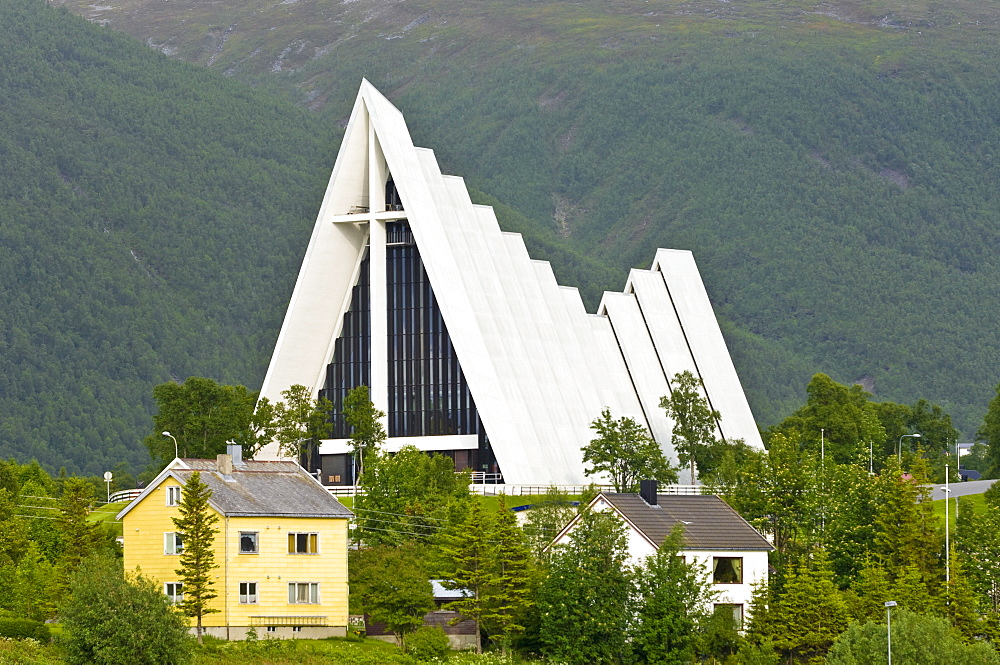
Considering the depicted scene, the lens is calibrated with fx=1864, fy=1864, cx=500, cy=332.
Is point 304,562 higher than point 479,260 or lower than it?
lower

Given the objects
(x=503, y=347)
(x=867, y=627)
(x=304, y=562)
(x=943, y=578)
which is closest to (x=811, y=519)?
(x=943, y=578)

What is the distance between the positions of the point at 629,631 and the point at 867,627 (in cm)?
697

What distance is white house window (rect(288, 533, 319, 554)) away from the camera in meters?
55.0

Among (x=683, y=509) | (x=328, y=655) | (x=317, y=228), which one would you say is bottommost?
(x=328, y=655)

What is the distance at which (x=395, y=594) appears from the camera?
56.0 meters

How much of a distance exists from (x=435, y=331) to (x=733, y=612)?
38.3m

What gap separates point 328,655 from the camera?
51.5 metres

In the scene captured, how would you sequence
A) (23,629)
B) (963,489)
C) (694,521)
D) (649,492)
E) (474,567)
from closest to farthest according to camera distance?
(23,629)
(474,567)
(694,521)
(649,492)
(963,489)

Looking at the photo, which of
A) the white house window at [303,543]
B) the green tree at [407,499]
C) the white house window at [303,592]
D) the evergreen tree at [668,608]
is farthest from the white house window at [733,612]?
the white house window at [303,543]

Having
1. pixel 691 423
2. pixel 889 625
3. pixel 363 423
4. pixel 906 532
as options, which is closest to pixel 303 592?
pixel 889 625

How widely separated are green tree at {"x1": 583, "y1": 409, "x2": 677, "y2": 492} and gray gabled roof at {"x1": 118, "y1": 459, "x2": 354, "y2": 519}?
2430 centimetres

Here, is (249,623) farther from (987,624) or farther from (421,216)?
(421,216)

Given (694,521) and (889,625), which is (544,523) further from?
(889,625)

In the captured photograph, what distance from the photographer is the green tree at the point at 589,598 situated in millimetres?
53875
